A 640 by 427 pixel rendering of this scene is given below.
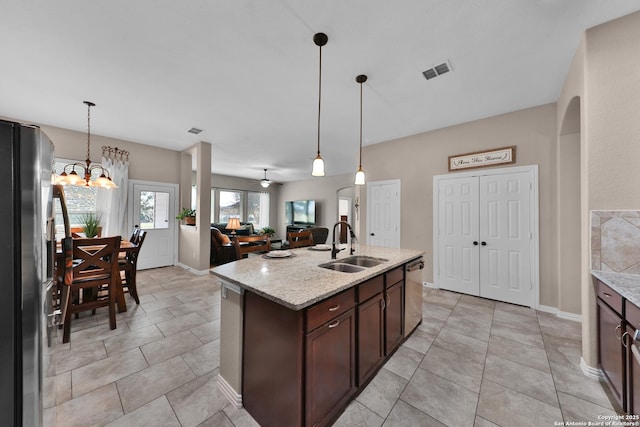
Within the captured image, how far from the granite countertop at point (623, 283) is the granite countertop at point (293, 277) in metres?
1.32

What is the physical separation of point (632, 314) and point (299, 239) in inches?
126

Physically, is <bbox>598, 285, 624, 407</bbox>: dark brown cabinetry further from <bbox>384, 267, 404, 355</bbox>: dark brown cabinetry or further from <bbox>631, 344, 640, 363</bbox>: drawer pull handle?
<bbox>384, 267, 404, 355</bbox>: dark brown cabinetry

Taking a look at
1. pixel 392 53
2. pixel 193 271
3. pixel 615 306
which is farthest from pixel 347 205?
pixel 615 306

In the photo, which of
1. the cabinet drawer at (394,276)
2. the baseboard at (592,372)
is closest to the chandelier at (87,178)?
the cabinet drawer at (394,276)

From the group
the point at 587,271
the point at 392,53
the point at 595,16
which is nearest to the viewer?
the point at 595,16

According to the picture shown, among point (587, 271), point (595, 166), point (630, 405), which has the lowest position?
point (630, 405)

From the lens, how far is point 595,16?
1.80 metres

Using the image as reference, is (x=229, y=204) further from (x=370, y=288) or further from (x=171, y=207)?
(x=370, y=288)

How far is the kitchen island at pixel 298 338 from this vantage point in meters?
1.28

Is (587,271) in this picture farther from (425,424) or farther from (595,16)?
(595,16)

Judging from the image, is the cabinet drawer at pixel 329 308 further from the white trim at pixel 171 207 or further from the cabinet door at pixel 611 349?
the white trim at pixel 171 207

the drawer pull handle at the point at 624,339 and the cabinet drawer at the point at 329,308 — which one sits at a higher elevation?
the cabinet drawer at the point at 329,308

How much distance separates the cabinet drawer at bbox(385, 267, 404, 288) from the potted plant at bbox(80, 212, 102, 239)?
160 inches

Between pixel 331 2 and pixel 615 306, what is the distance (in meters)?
2.79
